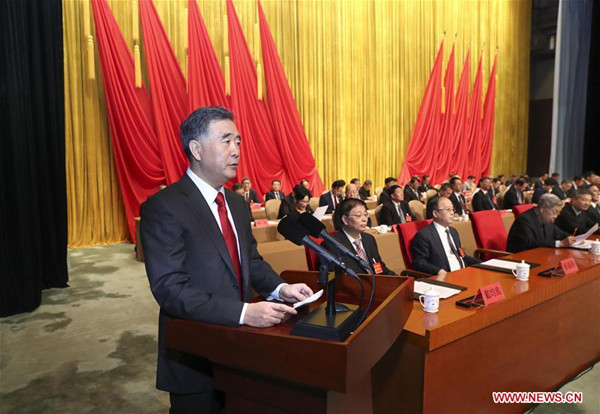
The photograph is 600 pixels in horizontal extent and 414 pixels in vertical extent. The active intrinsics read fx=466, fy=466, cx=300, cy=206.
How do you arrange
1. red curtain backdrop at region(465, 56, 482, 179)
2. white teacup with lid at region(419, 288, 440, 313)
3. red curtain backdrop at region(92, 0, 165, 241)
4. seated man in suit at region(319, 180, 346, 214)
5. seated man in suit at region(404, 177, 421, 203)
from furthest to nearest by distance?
red curtain backdrop at region(465, 56, 482, 179) < seated man in suit at region(404, 177, 421, 203) < red curtain backdrop at region(92, 0, 165, 241) < seated man in suit at region(319, 180, 346, 214) < white teacup with lid at region(419, 288, 440, 313)

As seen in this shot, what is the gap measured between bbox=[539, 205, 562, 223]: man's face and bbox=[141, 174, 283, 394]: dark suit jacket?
3323 millimetres

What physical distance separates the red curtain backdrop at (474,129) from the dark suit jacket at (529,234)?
9275 mm

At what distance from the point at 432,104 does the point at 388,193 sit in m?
5.82

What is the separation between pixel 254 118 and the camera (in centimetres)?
912

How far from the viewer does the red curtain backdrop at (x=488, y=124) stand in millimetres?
13320

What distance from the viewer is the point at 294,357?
937mm

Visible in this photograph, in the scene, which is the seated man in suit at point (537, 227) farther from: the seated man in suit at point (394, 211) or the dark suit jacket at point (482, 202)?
the dark suit jacket at point (482, 202)

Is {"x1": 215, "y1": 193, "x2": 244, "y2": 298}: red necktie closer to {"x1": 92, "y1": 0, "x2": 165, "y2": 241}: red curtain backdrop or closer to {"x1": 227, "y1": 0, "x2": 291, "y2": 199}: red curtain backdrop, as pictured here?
{"x1": 92, "y1": 0, "x2": 165, "y2": 241}: red curtain backdrop

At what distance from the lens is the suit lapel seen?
1307mm

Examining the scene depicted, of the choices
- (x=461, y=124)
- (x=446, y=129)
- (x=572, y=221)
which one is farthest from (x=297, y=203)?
(x=461, y=124)

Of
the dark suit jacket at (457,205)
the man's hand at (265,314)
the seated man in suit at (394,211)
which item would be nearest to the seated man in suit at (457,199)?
the dark suit jacket at (457,205)

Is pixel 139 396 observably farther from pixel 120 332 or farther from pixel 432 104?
pixel 432 104

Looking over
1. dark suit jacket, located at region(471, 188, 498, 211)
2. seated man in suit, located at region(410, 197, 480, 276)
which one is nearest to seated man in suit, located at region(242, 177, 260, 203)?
dark suit jacket, located at region(471, 188, 498, 211)

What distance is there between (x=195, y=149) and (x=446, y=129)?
38.8ft
